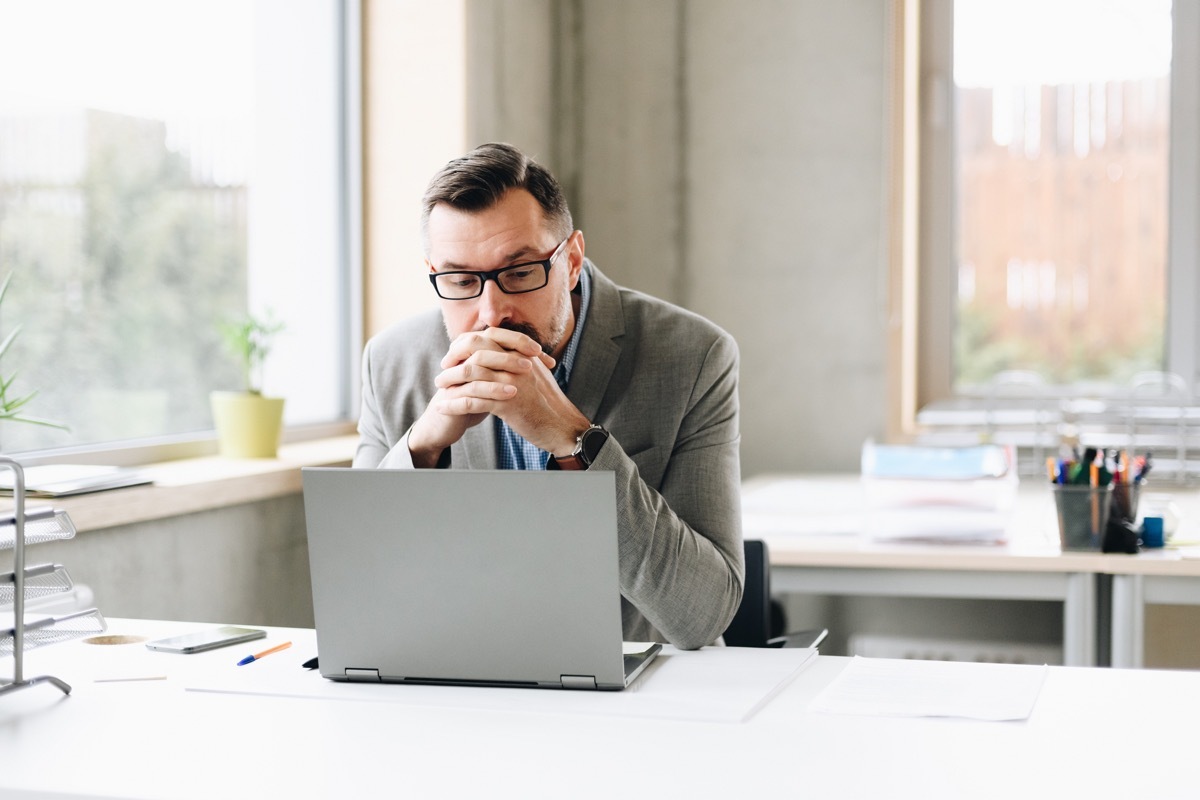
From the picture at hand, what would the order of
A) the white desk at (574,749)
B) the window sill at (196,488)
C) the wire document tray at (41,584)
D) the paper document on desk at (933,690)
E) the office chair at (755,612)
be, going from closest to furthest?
the white desk at (574,749)
the paper document on desk at (933,690)
the wire document tray at (41,584)
the window sill at (196,488)
the office chair at (755,612)

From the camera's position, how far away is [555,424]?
4.88 feet

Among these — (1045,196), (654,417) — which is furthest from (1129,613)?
(1045,196)

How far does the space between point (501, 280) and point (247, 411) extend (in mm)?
1037

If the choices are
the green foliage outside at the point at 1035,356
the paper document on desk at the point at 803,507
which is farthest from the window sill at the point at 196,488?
the green foliage outside at the point at 1035,356

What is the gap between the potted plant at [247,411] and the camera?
2475mm

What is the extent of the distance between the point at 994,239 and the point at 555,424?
2586mm

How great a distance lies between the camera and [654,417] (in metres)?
1.76

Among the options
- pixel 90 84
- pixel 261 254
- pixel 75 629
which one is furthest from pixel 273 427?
pixel 75 629

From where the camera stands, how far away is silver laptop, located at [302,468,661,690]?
1.22 metres

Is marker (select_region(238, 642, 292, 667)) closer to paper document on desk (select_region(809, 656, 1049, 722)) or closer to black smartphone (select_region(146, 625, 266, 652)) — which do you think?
black smartphone (select_region(146, 625, 266, 652))

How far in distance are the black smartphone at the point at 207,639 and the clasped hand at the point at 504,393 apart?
1.12ft

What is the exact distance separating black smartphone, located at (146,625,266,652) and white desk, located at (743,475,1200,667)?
1.13 metres

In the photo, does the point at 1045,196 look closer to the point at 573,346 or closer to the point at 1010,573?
the point at 1010,573

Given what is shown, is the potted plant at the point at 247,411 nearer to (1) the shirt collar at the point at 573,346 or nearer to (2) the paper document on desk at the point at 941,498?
(1) the shirt collar at the point at 573,346
